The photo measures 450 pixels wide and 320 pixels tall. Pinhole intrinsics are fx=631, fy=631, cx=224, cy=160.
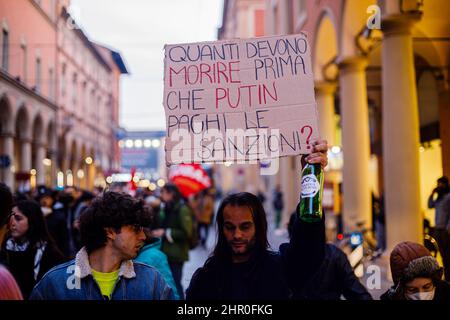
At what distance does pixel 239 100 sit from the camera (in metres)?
3.41

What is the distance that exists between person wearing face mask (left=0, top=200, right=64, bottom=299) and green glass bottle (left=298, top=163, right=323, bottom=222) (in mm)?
2709

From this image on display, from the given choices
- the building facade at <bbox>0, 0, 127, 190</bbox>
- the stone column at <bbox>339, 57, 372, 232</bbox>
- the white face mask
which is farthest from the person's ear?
the stone column at <bbox>339, 57, 372, 232</bbox>

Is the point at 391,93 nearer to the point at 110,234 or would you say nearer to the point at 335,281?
the point at 335,281

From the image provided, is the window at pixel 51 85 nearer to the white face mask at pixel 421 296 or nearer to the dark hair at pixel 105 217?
the dark hair at pixel 105 217

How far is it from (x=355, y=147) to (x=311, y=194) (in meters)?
11.4

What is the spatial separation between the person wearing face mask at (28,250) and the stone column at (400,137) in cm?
670

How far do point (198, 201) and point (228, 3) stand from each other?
44640 mm

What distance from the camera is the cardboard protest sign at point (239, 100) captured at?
334 centimetres

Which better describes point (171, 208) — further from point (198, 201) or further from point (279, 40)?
point (198, 201)

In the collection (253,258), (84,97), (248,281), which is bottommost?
(248,281)

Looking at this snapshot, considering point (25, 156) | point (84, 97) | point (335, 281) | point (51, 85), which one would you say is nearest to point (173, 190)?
point (335, 281)

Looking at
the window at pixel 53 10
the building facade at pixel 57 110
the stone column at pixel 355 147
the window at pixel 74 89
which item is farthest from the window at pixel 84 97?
the window at pixel 53 10

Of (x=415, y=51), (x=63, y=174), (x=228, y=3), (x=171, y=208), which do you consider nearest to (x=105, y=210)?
(x=171, y=208)
